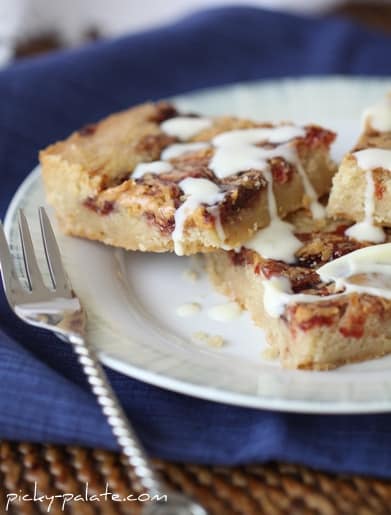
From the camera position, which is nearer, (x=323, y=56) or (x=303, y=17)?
(x=323, y=56)

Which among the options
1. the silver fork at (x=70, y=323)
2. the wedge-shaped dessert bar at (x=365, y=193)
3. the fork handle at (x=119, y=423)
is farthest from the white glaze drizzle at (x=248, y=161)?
the fork handle at (x=119, y=423)

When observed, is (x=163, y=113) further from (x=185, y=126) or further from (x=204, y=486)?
(x=204, y=486)

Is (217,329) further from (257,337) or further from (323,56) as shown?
(323,56)

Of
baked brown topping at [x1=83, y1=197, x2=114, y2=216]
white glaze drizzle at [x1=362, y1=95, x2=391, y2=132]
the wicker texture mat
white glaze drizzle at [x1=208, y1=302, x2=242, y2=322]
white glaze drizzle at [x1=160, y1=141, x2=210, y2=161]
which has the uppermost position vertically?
white glaze drizzle at [x1=362, y1=95, x2=391, y2=132]

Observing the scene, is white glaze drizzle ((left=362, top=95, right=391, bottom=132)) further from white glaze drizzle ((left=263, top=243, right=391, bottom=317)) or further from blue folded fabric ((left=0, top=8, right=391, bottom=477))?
blue folded fabric ((left=0, top=8, right=391, bottom=477))

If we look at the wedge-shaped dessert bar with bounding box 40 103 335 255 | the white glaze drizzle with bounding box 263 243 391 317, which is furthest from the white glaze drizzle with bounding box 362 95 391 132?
the white glaze drizzle with bounding box 263 243 391 317

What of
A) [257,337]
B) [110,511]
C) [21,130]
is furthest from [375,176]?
[21,130]

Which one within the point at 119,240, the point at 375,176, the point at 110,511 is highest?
the point at 375,176

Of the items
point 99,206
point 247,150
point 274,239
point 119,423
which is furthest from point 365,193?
point 119,423
